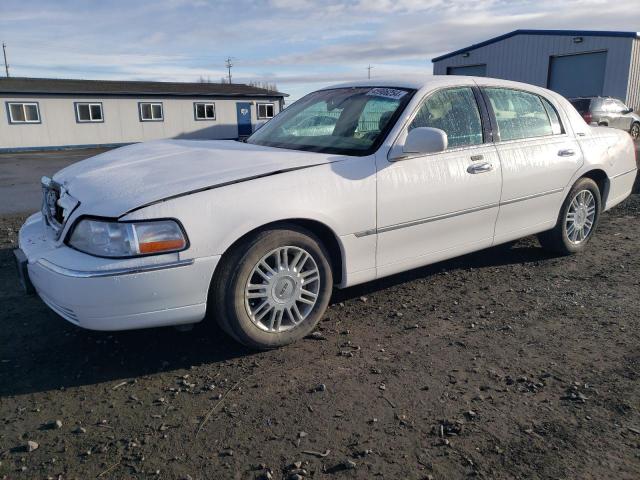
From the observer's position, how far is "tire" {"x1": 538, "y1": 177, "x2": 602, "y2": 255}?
505cm

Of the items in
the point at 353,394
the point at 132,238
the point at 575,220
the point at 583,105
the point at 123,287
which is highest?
the point at 583,105

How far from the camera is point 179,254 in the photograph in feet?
9.31

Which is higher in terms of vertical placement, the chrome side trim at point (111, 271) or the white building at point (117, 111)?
the white building at point (117, 111)

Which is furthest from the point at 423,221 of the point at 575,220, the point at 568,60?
the point at 568,60

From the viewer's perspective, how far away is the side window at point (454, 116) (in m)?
3.91

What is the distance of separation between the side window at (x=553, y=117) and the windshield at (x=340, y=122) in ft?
5.65

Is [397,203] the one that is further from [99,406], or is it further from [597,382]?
[99,406]

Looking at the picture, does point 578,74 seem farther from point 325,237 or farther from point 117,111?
point 325,237

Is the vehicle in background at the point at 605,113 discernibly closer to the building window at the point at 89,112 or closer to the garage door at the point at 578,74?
the garage door at the point at 578,74

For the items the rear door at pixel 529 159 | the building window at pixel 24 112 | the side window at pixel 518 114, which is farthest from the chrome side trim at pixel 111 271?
the building window at pixel 24 112

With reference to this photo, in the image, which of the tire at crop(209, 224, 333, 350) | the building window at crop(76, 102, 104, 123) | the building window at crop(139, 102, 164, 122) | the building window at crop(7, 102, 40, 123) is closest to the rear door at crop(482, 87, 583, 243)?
the tire at crop(209, 224, 333, 350)

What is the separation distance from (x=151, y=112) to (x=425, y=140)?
27063mm

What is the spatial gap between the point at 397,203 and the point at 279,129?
1425 millimetres

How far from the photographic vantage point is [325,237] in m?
3.52
